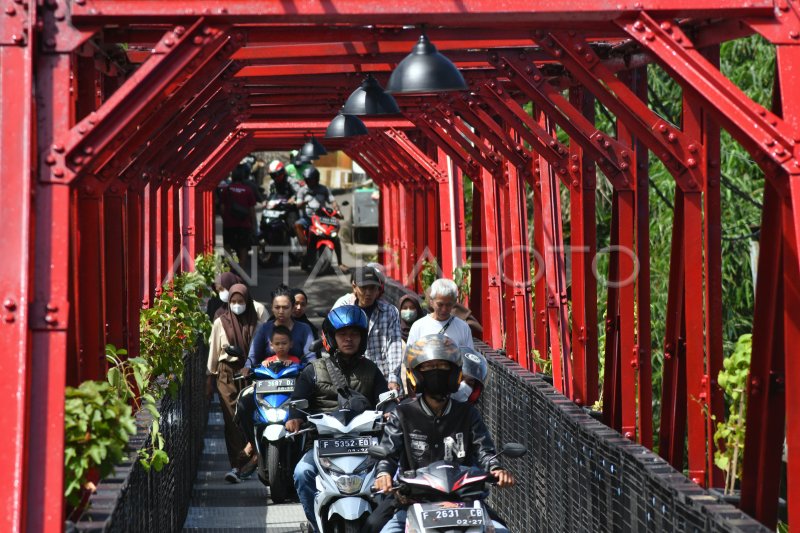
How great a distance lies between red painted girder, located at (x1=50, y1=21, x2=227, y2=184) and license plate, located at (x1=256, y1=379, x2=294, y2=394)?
4758 millimetres

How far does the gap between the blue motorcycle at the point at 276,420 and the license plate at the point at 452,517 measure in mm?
4647

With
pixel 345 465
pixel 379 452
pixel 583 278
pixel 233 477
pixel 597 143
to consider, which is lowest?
pixel 233 477

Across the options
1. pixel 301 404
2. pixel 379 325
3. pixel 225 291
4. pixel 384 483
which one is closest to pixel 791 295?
pixel 384 483

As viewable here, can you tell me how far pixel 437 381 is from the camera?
7.74 metres

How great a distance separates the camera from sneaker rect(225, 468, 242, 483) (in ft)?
43.9

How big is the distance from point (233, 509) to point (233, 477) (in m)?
1.07

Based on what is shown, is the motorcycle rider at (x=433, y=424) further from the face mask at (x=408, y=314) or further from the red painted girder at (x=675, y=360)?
the face mask at (x=408, y=314)

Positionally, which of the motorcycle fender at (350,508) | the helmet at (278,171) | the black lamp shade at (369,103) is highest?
the helmet at (278,171)

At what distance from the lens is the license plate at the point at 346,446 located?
368 inches

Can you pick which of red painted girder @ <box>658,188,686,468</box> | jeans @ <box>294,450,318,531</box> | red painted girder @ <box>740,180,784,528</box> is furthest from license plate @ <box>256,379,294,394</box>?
red painted girder @ <box>740,180,784,528</box>

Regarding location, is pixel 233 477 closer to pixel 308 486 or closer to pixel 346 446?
pixel 308 486

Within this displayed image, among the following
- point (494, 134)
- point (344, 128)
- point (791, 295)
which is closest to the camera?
point (791, 295)

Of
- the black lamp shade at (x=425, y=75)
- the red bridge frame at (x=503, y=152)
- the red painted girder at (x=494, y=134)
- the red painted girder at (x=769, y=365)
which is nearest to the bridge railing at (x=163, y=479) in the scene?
the red bridge frame at (x=503, y=152)

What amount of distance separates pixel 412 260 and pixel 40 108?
69.3 ft
